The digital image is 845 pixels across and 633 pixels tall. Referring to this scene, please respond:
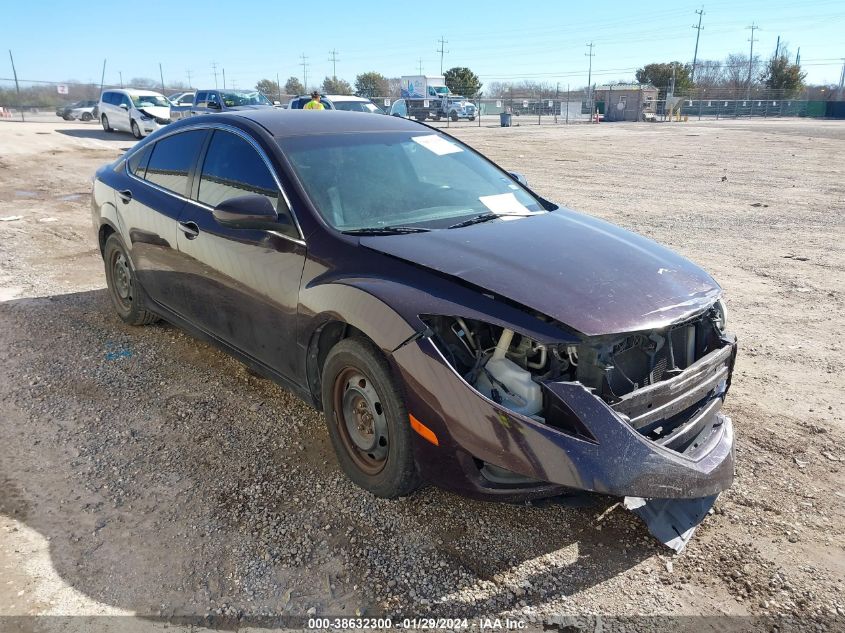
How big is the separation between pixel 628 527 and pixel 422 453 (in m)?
1.03

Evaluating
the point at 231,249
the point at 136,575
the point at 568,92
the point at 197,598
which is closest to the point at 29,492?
the point at 136,575

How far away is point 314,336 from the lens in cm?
328

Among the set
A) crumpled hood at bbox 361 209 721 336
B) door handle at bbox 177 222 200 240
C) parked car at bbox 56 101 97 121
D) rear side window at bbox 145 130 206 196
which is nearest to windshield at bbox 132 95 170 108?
parked car at bbox 56 101 97 121

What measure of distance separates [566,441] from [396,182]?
2006mm

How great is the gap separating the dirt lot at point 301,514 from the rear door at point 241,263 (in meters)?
0.56

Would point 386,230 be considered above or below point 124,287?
above

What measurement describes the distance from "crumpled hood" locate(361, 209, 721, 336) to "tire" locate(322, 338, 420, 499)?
521mm

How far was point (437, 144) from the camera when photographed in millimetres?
4398

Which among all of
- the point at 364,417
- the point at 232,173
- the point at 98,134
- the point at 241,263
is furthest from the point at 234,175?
the point at 98,134

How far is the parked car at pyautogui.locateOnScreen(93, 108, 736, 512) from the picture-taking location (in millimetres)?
2549

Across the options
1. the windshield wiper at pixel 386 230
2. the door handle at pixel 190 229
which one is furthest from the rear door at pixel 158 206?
the windshield wiper at pixel 386 230

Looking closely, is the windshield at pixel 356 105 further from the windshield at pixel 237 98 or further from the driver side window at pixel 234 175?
the driver side window at pixel 234 175

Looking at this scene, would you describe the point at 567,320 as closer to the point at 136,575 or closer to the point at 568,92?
the point at 136,575

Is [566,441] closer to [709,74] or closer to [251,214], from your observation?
[251,214]
